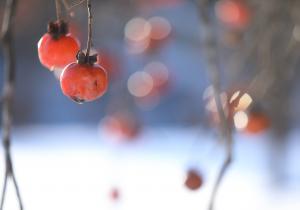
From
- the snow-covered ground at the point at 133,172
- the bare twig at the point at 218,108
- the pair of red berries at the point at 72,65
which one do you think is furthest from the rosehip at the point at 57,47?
the snow-covered ground at the point at 133,172

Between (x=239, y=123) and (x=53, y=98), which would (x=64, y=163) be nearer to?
(x=53, y=98)

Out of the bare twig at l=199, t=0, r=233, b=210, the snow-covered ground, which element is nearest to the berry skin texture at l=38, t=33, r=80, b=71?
the bare twig at l=199, t=0, r=233, b=210

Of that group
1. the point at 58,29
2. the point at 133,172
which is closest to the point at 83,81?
the point at 58,29

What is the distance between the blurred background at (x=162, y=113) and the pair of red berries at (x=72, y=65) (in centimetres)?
3

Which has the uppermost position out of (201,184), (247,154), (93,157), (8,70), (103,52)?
(8,70)

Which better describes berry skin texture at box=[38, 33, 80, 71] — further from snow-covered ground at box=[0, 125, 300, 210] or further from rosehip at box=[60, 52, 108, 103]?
snow-covered ground at box=[0, 125, 300, 210]

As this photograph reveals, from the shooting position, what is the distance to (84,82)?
74cm

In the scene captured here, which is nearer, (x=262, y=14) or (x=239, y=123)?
(x=239, y=123)

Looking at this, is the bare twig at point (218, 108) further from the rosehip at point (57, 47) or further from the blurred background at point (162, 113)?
the rosehip at point (57, 47)

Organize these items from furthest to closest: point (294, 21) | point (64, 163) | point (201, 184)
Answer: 1. point (64, 163)
2. point (294, 21)
3. point (201, 184)

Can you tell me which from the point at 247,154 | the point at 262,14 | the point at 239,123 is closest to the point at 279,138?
the point at 247,154

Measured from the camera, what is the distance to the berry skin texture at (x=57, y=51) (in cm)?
80

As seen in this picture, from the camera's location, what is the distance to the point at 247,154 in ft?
11.6

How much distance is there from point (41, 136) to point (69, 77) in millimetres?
2908
